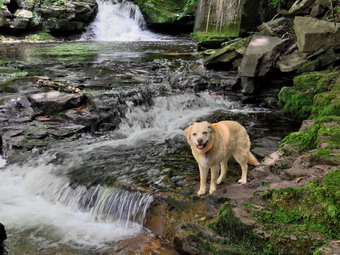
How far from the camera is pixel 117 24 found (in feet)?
98.3

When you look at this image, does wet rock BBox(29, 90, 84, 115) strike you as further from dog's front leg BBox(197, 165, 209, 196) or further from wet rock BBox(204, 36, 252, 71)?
wet rock BBox(204, 36, 252, 71)

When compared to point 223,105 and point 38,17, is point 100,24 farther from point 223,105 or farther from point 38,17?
point 223,105

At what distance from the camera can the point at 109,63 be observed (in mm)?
14492

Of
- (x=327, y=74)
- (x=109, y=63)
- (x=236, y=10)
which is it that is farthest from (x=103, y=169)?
(x=236, y=10)

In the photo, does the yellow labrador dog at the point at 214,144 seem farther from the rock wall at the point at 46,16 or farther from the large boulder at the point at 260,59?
the rock wall at the point at 46,16

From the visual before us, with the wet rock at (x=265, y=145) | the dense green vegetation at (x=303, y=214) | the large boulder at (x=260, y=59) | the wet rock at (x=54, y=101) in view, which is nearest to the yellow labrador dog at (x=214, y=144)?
the dense green vegetation at (x=303, y=214)

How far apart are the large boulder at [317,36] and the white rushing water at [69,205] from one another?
5.22 meters

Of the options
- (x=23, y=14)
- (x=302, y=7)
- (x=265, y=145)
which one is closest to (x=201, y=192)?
(x=265, y=145)

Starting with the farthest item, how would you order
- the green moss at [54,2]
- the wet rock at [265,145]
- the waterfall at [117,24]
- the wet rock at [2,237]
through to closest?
1. the waterfall at [117,24]
2. the green moss at [54,2]
3. the wet rock at [265,145]
4. the wet rock at [2,237]

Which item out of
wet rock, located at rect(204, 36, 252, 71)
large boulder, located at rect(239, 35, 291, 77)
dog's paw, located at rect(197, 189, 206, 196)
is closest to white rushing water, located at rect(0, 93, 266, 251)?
dog's paw, located at rect(197, 189, 206, 196)

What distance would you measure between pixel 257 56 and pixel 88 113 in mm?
5445

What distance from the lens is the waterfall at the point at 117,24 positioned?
28719 millimetres

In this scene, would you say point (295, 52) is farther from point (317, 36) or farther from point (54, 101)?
point (54, 101)

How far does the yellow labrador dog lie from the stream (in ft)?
2.19
